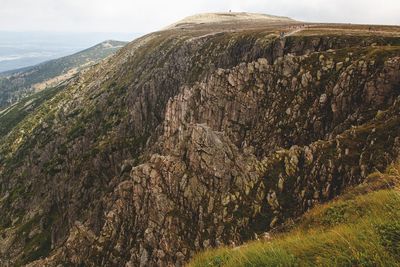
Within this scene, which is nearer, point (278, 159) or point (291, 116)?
point (278, 159)

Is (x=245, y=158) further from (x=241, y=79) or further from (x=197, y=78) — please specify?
(x=197, y=78)

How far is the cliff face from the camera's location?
30.5 m

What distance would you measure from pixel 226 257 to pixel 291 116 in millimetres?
40580

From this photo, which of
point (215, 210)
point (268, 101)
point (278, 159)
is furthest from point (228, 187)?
point (268, 101)

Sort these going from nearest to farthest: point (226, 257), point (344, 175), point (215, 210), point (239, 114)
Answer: point (226, 257) < point (344, 175) < point (215, 210) < point (239, 114)

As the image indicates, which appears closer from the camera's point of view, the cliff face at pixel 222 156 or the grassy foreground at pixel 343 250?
the grassy foreground at pixel 343 250

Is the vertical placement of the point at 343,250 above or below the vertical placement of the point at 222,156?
above

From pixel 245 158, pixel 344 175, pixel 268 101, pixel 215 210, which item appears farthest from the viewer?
pixel 268 101

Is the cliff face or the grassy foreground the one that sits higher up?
the grassy foreground

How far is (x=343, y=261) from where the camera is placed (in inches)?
258

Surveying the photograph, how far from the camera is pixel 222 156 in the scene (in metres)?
37.1

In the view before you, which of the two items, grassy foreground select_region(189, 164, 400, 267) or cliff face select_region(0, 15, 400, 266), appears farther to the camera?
cliff face select_region(0, 15, 400, 266)

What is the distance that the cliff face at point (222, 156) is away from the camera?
30.5 meters

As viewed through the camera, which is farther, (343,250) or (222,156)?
(222,156)
